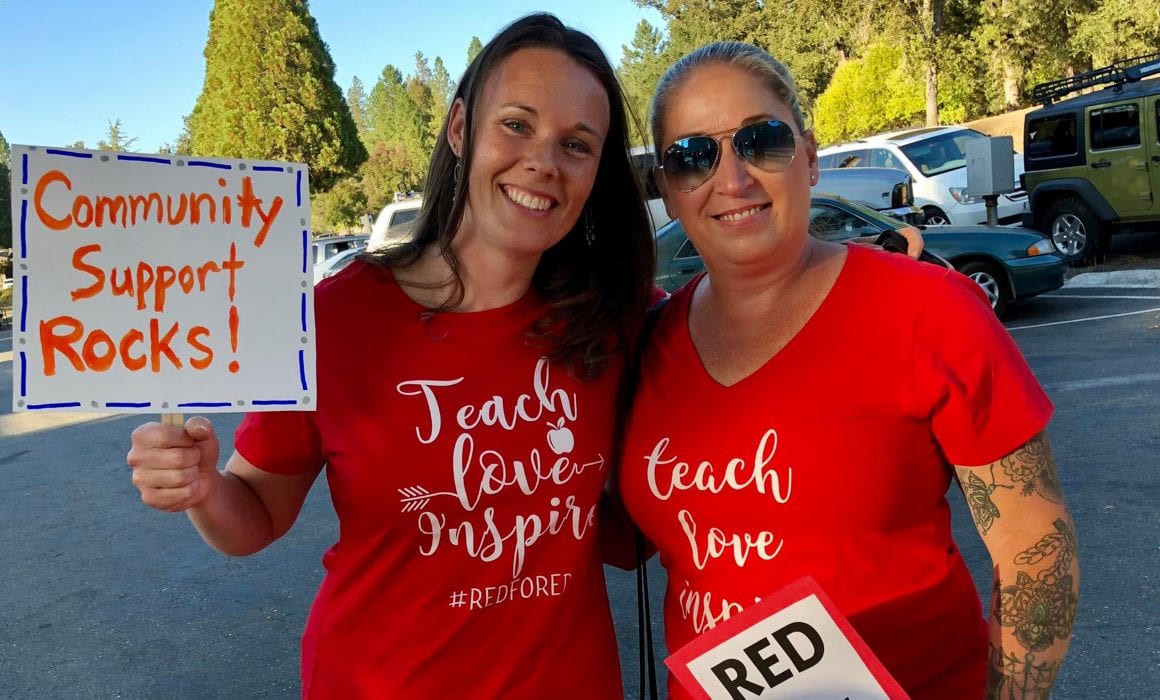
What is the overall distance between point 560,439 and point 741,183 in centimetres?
61

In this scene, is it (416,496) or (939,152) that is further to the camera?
(939,152)

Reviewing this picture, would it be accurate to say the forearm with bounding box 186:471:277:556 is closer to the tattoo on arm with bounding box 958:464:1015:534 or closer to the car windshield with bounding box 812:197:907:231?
the tattoo on arm with bounding box 958:464:1015:534

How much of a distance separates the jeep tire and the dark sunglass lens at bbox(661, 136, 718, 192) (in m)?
11.3

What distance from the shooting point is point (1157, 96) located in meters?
10.5

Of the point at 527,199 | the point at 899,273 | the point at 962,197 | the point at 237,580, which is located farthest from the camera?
the point at 962,197

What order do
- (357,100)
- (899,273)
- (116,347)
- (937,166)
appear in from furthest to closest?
(357,100) → (937,166) → (899,273) → (116,347)

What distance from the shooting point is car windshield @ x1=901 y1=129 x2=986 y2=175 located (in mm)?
13336

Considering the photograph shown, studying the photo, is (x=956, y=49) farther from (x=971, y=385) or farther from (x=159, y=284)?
(x=159, y=284)

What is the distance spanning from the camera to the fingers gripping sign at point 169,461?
1485 millimetres

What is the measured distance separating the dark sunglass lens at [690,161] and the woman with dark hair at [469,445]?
182mm

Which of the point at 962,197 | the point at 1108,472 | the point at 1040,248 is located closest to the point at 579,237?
the point at 1108,472

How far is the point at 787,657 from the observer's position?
139 cm

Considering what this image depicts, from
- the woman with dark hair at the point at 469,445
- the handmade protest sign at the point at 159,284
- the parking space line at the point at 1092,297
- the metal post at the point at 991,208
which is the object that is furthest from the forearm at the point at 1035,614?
the metal post at the point at 991,208

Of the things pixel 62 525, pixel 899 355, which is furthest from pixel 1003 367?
pixel 62 525
